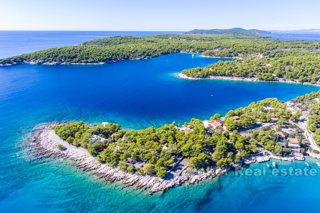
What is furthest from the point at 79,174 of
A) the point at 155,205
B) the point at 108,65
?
the point at 108,65

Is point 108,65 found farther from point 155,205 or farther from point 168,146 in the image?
point 155,205

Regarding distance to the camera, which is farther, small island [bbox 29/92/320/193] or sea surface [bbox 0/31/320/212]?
small island [bbox 29/92/320/193]

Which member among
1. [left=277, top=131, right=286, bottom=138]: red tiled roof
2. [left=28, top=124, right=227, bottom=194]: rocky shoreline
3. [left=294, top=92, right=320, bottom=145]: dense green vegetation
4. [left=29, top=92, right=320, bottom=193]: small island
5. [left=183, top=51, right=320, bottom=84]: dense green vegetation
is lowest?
[left=28, top=124, right=227, bottom=194]: rocky shoreline

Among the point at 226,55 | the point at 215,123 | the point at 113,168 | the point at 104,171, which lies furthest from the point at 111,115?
the point at 226,55

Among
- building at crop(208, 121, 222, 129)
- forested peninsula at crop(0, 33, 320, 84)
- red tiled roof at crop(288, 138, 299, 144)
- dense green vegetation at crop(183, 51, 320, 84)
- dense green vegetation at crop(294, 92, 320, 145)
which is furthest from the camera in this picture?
forested peninsula at crop(0, 33, 320, 84)

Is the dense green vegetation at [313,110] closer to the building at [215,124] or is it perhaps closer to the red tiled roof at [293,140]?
the red tiled roof at [293,140]

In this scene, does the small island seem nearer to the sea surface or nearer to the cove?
the sea surface

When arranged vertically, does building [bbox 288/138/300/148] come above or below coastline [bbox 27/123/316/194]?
above

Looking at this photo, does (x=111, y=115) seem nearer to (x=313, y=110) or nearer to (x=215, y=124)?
(x=215, y=124)

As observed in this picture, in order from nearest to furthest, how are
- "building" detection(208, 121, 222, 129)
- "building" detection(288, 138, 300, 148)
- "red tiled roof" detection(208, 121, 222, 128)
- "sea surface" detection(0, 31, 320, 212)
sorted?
"sea surface" detection(0, 31, 320, 212) → "building" detection(288, 138, 300, 148) → "building" detection(208, 121, 222, 129) → "red tiled roof" detection(208, 121, 222, 128)

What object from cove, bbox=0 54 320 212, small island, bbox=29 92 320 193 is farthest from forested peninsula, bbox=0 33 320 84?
small island, bbox=29 92 320 193
